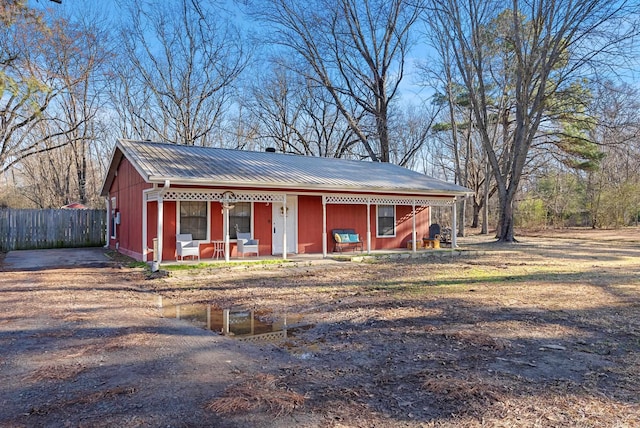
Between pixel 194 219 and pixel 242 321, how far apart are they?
7.32 m

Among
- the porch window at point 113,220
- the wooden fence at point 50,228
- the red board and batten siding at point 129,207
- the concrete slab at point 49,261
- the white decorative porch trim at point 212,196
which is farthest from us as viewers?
the wooden fence at point 50,228

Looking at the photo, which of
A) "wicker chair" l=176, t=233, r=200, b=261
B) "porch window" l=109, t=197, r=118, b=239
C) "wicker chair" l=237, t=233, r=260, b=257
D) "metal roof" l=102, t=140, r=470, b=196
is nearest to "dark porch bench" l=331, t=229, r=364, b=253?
"metal roof" l=102, t=140, r=470, b=196

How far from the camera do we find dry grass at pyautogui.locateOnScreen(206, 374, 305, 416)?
309 cm

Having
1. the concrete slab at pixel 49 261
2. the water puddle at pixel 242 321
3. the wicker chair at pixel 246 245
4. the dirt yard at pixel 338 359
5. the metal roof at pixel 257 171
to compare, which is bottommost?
the water puddle at pixel 242 321

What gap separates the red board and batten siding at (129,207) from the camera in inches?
528

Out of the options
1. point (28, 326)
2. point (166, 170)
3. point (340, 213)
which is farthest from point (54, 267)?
point (340, 213)

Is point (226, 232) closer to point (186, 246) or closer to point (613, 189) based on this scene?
point (186, 246)

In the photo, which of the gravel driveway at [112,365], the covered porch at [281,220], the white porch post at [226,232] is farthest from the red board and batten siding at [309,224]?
the gravel driveway at [112,365]

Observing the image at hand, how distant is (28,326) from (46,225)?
588 inches

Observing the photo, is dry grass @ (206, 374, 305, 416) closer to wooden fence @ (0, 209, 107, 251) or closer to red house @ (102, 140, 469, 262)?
red house @ (102, 140, 469, 262)

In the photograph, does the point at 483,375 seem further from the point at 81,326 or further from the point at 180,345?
the point at 81,326

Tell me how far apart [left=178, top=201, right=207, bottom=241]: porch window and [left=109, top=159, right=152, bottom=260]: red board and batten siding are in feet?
4.07

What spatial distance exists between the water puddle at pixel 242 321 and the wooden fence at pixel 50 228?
14274 mm

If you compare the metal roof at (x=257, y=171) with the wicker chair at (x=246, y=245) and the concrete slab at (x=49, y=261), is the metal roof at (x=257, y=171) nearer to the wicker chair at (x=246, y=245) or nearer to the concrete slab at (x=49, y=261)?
the wicker chair at (x=246, y=245)
